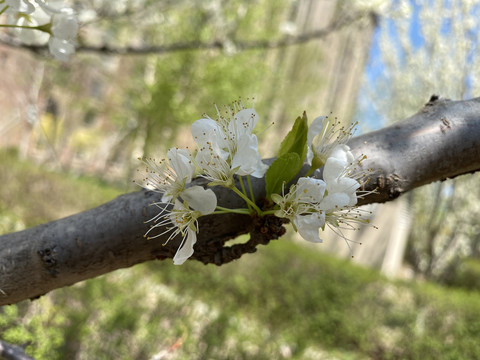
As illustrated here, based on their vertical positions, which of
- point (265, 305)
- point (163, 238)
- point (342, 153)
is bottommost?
point (265, 305)

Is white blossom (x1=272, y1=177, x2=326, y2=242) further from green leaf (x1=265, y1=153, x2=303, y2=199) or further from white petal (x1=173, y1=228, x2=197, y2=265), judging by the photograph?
white petal (x1=173, y1=228, x2=197, y2=265)

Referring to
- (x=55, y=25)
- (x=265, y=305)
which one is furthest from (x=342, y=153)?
(x=265, y=305)

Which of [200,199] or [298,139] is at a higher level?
[298,139]

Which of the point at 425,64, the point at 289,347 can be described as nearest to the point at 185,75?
the point at 425,64

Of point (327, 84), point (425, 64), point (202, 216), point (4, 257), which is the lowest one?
point (4, 257)

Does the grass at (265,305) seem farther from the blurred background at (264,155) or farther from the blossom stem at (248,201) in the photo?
the blossom stem at (248,201)

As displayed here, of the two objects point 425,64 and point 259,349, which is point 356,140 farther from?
point 425,64

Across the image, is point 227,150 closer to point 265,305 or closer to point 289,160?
point 289,160
